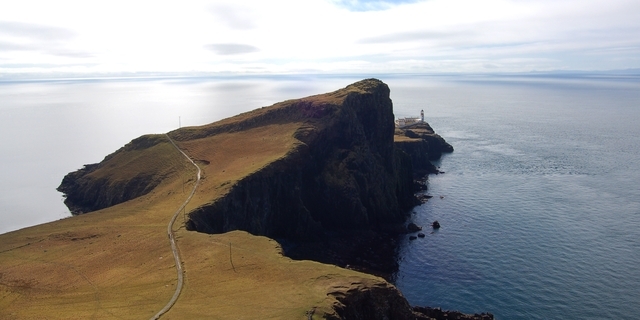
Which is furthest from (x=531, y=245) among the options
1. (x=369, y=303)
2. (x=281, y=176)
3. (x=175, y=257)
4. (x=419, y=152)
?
(x=419, y=152)

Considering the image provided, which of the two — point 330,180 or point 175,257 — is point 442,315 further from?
point 330,180

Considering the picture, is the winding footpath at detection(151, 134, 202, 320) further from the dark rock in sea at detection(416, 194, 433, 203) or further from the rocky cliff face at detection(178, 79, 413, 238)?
the dark rock in sea at detection(416, 194, 433, 203)

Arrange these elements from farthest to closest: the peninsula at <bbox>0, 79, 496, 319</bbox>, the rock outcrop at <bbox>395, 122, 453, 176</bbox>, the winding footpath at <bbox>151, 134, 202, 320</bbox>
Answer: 1. the rock outcrop at <bbox>395, 122, 453, 176</bbox>
2. the peninsula at <bbox>0, 79, 496, 319</bbox>
3. the winding footpath at <bbox>151, 134, 202, 320</bbox>

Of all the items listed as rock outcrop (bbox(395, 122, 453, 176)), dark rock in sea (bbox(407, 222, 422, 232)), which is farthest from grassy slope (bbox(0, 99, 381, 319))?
rock outcrop (bbox(395, 122, 453, 176))

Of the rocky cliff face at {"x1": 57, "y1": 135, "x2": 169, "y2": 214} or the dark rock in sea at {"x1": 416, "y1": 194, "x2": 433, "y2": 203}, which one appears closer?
the rocky cliff face at {"x1": 57, "y1": 135, "x2": 169, "y2": 214}

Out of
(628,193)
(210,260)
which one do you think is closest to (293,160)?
(210,260)

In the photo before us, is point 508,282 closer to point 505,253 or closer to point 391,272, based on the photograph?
point 505,253
